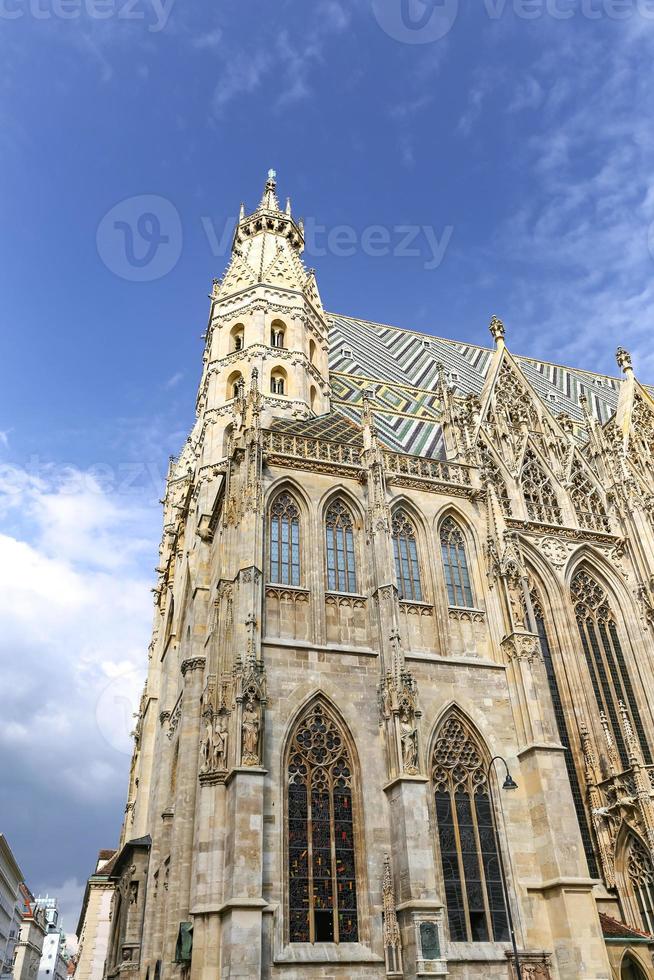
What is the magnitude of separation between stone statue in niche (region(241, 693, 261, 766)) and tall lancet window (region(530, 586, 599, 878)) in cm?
860

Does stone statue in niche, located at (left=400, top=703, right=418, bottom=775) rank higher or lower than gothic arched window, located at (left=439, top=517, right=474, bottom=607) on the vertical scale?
lower

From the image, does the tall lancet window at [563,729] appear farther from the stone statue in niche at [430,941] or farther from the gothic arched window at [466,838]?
the stone statue in niche at [430,941]

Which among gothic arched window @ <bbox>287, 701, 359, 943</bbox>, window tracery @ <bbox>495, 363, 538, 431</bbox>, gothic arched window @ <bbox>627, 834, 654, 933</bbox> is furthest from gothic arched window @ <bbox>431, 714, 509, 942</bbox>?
window tracery @ <bbox>495, 363, 538, 431</bbox>

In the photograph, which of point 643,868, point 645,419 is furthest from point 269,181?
point 643,868

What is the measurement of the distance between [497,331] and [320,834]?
70.2 feet

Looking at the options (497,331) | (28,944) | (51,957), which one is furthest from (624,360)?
(51,957)

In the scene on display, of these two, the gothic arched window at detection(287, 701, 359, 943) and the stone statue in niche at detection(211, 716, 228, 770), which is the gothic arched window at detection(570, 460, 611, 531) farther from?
the stone statue in niche at detection(211, 716, 228, 770)

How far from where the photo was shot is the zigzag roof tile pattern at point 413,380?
28.4 m

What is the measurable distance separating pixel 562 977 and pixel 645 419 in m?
22.4

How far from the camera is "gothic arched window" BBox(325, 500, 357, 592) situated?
19281 millimetres

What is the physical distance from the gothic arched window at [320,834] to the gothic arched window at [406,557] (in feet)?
13.8

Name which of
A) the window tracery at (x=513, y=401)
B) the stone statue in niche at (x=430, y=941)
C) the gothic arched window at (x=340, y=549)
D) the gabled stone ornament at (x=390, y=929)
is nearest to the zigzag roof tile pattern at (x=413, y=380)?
the window tracery at (x=513, y=401)

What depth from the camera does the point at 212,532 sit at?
22.8m

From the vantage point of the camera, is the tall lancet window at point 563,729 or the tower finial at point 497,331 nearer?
the tall lancet window at point 563,729
